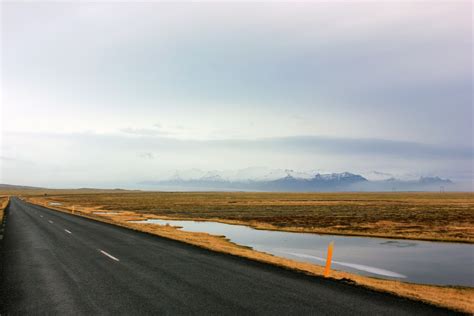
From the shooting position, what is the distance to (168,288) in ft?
34.8

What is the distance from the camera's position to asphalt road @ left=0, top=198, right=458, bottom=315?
8.86 m

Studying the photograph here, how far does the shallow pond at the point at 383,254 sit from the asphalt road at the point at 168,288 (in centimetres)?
710

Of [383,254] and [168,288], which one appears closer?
[168,288]

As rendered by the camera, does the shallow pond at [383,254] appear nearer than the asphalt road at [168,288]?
No

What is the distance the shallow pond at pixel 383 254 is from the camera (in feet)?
58.4

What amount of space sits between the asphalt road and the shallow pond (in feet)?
23.3

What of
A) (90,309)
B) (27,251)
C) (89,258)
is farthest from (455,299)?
(27,251)

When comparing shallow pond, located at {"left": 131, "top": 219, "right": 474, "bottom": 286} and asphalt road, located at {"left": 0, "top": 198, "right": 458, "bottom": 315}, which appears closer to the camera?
asphalt road, located at {"left": 0, "top": 198, "right": 458, "bottom": 315}

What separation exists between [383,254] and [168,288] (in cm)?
1736

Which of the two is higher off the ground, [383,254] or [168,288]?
[168,288]

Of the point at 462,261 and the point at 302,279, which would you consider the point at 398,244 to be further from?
the point at 302,279

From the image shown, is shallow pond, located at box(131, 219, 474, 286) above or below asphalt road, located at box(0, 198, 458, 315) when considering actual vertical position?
below

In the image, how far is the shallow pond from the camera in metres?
17.8

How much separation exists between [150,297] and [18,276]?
5650 mm
